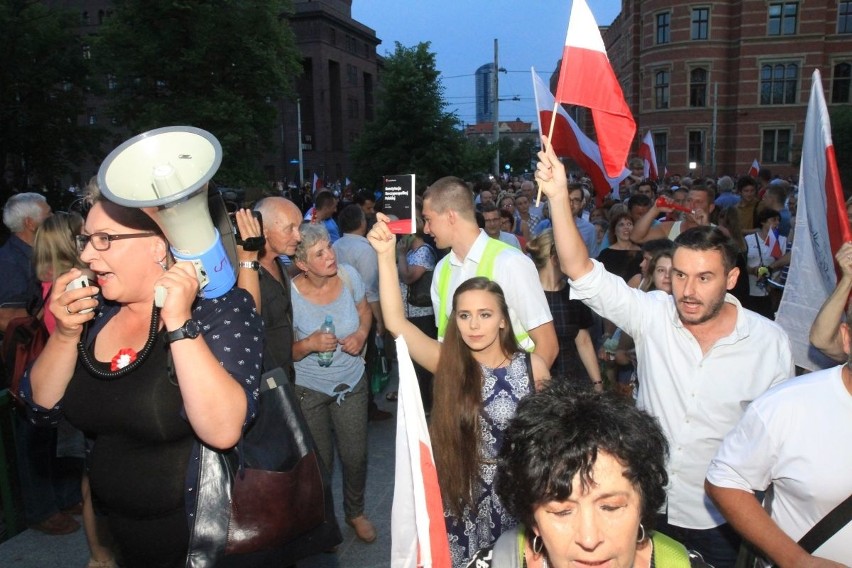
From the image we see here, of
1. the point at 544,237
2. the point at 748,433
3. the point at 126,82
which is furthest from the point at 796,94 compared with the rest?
the point at 748,433

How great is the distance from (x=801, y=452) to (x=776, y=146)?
47.5 meters

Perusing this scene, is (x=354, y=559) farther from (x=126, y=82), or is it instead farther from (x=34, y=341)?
(x=126, y=82)

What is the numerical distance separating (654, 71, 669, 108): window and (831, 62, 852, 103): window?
31.9ft

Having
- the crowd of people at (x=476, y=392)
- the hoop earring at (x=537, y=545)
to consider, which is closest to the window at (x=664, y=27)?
the crowd of people at (x=476, y=392)

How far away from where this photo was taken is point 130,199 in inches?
78.4

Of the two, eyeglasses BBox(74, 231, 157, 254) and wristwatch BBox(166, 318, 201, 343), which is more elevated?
eyeglasses BBox(74, 231, 157, 254)

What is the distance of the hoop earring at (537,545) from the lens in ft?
6.07


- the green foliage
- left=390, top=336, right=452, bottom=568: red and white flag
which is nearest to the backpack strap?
left=390, top=336, right=452, bottom=568: red and white flag

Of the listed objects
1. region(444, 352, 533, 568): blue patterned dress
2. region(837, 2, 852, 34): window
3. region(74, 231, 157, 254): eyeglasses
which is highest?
region(837, 2, 852, 34): window

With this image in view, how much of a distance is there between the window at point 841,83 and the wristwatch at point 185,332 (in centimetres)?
4941

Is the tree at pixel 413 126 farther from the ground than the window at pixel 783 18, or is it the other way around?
the window at pixel 783 18

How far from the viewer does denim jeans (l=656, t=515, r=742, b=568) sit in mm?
2889

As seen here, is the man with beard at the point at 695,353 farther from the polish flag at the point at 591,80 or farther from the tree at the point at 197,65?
the tree at the point at 197,65

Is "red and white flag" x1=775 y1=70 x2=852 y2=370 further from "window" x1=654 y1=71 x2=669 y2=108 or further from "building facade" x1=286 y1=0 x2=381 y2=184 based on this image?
"building facade" x1=286 y1=0 x2=381 y2=184
